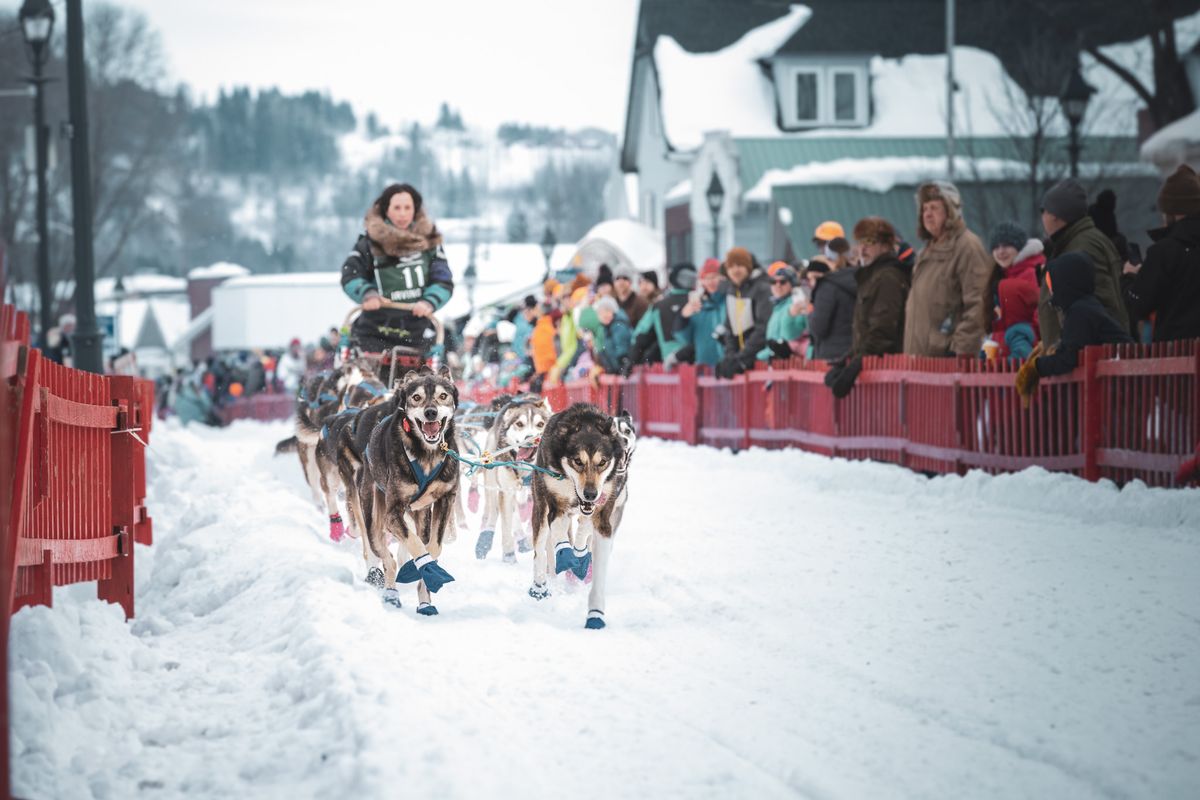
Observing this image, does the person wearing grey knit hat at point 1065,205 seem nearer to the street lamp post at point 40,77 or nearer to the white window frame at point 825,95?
the street lamp post at point 40,77

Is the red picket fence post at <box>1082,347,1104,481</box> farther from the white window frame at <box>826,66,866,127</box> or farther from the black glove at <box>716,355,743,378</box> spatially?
the white window frame at <box>826,66,866,127</box>

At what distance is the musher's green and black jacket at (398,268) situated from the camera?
29.7ft

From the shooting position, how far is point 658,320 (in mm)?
17516

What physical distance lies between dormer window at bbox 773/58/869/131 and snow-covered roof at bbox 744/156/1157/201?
3.27 metres

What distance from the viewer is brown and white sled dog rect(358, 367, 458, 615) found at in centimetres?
679

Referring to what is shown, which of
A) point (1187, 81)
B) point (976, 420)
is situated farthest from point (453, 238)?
point (976, 420)

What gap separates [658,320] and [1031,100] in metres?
13.7

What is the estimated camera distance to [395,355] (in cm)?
906

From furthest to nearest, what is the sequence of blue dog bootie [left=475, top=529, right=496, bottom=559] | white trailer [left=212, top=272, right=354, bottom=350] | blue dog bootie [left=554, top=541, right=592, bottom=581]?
white trailer [left=212, top=272, right=354, bottom=350], blue dog bootie [left=475, top=529, right=496, bottom=559], blue dog bootie [left=554, top=541, right=592, bottom=581]

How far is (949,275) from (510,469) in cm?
440

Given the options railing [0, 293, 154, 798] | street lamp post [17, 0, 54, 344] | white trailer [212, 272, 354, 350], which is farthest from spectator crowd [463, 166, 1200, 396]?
white trailer [212, 272, 354, 350]

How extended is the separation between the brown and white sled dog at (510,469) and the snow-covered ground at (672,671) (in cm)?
17

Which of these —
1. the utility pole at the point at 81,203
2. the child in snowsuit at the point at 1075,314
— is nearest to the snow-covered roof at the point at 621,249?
the utility pole at the point at 81,203

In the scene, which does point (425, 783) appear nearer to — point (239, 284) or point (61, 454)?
point (61, 454)
